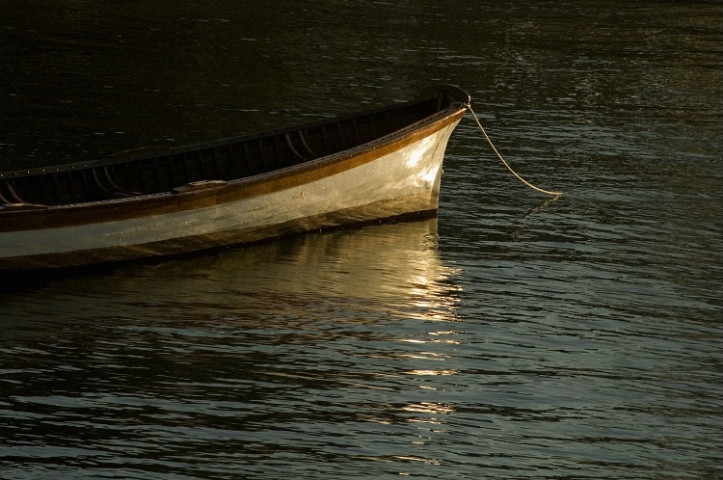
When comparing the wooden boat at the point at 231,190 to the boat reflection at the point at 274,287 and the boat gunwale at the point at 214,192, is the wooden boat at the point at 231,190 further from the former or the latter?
the boat reflection at the point at 274,287

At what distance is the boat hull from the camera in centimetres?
1559

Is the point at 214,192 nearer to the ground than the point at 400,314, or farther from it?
farther from it

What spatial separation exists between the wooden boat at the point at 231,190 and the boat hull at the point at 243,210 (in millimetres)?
14

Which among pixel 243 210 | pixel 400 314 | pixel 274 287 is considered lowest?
pixel 400 314

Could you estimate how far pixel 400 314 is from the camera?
1519cm

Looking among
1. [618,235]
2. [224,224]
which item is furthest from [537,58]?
[224,224]

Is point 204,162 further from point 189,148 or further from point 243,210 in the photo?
point 243,210

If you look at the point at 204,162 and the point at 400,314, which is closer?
the point at 400,314

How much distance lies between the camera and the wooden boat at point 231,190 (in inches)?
619

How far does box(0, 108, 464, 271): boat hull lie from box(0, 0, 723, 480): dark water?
0.89ft

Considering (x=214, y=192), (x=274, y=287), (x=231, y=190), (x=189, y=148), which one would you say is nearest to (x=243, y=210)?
(x=231, y=190)

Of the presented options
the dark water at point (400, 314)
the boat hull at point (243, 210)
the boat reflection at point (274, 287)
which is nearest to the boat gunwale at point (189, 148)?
the boat hull at point (243, 210)

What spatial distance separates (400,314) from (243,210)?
2.92m

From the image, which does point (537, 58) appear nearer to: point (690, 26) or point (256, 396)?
point (690, 26)
